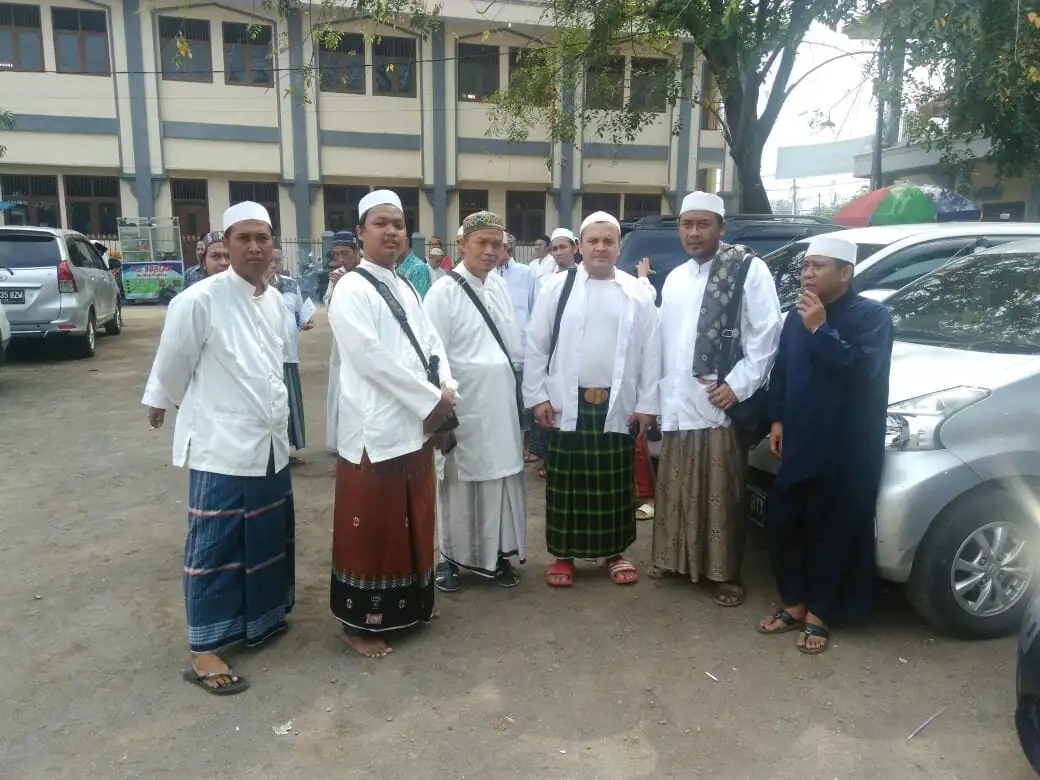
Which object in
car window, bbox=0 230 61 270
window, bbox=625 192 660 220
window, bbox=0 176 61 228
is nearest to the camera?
car window, bbox=0 230 61 270

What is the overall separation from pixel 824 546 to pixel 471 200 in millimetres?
23119

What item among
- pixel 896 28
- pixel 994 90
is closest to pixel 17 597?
pixel 896 28

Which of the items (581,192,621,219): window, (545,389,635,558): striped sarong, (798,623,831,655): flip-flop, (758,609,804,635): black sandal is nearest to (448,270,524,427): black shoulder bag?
(545,389,635,558): striped sarong

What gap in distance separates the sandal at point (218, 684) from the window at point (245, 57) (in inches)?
882

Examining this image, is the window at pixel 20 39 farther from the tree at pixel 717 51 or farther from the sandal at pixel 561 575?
the sandal at pixel 561 575

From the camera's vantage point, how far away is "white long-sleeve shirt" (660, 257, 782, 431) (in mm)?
3709

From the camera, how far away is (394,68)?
77.1 feet

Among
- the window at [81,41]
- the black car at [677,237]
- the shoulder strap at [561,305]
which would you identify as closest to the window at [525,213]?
the window at [81,41]

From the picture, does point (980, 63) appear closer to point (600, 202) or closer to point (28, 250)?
point (28, 250)

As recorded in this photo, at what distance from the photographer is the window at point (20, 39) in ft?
69.7

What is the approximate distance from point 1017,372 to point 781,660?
1.55 metres

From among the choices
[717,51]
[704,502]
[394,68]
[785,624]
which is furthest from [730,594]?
[394,68]

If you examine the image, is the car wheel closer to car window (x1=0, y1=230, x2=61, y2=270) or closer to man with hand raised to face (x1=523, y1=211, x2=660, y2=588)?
car window (x1=0, y1=230, x2=61, y2=270)

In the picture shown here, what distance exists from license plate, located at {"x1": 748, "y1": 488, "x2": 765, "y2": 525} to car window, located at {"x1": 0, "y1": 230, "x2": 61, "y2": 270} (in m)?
9.94
